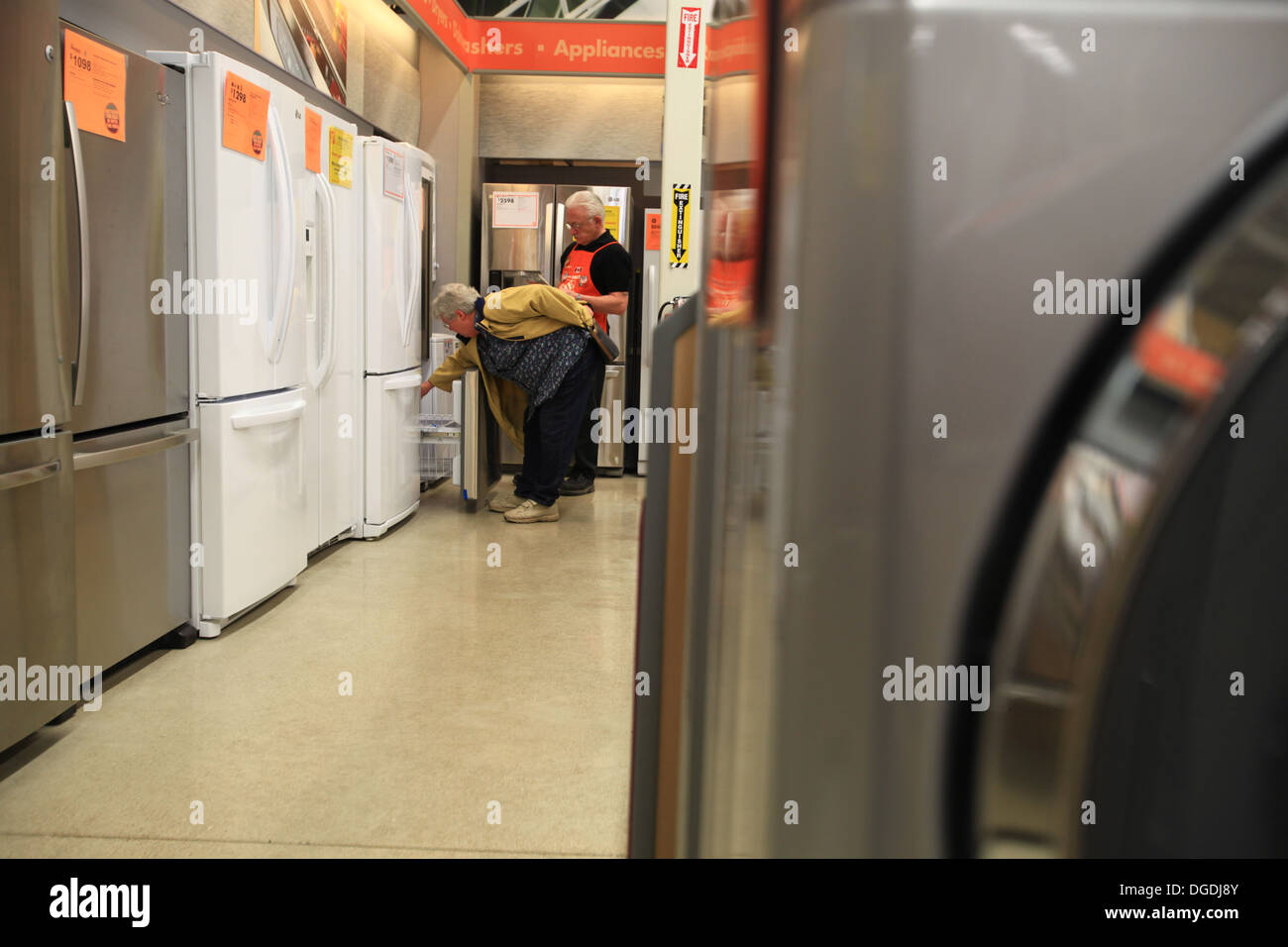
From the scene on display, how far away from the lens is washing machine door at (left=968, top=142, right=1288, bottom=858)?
16.9 inches

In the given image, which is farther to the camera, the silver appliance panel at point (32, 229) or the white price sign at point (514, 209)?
the white price sign at point (514, 209)

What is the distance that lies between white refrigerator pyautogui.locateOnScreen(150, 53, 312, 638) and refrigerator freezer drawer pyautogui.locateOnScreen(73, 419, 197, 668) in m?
0.09

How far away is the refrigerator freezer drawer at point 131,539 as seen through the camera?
278 cm

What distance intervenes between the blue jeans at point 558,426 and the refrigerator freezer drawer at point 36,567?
300 cm

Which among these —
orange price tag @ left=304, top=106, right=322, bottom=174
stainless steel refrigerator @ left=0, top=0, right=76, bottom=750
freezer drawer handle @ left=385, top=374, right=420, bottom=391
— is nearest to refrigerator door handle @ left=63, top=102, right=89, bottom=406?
stainless steel refrigerator @ left=0, top=0, right=76, bottom=750

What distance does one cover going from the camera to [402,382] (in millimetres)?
5281

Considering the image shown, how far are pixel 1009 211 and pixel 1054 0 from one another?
0.09 meters

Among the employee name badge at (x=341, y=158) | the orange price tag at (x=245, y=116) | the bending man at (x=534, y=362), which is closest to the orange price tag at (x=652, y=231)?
the bending man at (x=534, y=362)

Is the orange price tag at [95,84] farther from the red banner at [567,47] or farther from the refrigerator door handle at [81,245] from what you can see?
the red banner at [567,47]

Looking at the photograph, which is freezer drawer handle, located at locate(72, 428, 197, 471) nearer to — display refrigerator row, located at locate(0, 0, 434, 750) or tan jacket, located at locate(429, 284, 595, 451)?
display refrigerator row, located at locate(0, 0, 434, 750)

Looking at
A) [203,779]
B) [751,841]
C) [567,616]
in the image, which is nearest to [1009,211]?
[751,841]

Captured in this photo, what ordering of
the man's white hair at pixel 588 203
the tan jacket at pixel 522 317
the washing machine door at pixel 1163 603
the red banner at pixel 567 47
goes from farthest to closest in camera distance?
the red banner at pixel 567 47
the man's white hair at pixel 588 203
the tan jacket at pixel 522 317
the washing machine door at pixel 1163 603

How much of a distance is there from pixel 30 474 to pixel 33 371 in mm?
236

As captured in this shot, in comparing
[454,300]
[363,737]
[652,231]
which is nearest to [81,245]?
[363,737]
